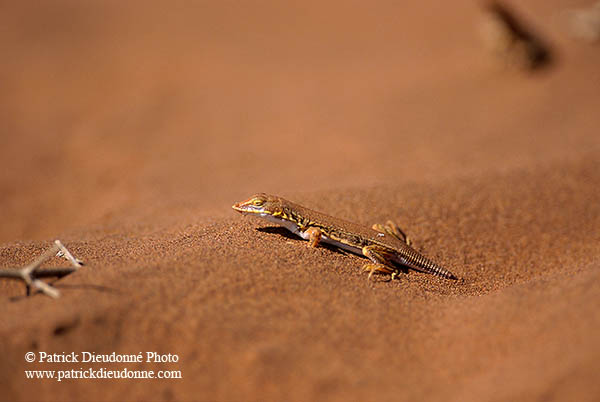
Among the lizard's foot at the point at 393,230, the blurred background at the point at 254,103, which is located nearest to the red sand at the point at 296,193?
the blurred background at the point at 254,103

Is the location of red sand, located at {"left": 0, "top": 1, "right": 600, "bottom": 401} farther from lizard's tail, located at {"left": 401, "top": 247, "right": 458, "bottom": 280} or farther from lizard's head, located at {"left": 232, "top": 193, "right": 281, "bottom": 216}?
lizard's head, located at {"left": 232, "top": 193, "right": 281, "bottom": 216}

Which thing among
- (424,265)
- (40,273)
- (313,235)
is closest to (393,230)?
(424,265)

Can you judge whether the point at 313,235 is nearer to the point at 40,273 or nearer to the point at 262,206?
the point at 262,206

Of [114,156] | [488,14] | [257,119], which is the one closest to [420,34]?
[488,14]

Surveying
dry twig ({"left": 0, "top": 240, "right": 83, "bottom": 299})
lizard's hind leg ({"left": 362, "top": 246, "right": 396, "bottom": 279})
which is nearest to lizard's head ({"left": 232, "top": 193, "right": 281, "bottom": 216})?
lizard's hind leg ({"left": 362, "top": 246, "right": 396, "bottom": 279})

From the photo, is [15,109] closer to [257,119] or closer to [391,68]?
[257,119]

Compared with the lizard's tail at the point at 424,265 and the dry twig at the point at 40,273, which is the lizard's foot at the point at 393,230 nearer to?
the lizard's tail at the point at 424,265
